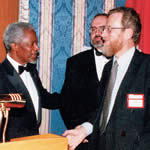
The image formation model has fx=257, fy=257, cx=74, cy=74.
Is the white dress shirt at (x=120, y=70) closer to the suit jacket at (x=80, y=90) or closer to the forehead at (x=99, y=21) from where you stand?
the suit jacket at (x=80, y=90)

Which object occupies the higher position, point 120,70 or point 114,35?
point 114,35

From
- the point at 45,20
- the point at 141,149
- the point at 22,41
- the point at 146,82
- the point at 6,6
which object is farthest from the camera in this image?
the point at 45,20

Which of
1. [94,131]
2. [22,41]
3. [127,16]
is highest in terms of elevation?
[127,16]

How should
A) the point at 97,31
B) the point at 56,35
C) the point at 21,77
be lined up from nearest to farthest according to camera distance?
the point at 21,77 → the point at 97,31 → the point at 56,35

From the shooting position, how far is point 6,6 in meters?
3.38

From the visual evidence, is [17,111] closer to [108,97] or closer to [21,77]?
[21,77]

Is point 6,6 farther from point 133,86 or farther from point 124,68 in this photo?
point 133,86

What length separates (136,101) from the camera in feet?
6.54

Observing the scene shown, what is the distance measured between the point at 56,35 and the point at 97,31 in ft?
2.15

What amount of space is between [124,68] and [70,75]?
1.21 meters

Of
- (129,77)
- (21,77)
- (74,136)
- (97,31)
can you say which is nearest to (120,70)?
(129,77)

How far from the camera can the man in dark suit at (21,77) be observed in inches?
93.9

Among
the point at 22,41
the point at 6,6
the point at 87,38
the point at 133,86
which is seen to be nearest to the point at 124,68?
the point at 133,86

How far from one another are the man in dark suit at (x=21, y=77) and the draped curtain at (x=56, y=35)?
0.65m
